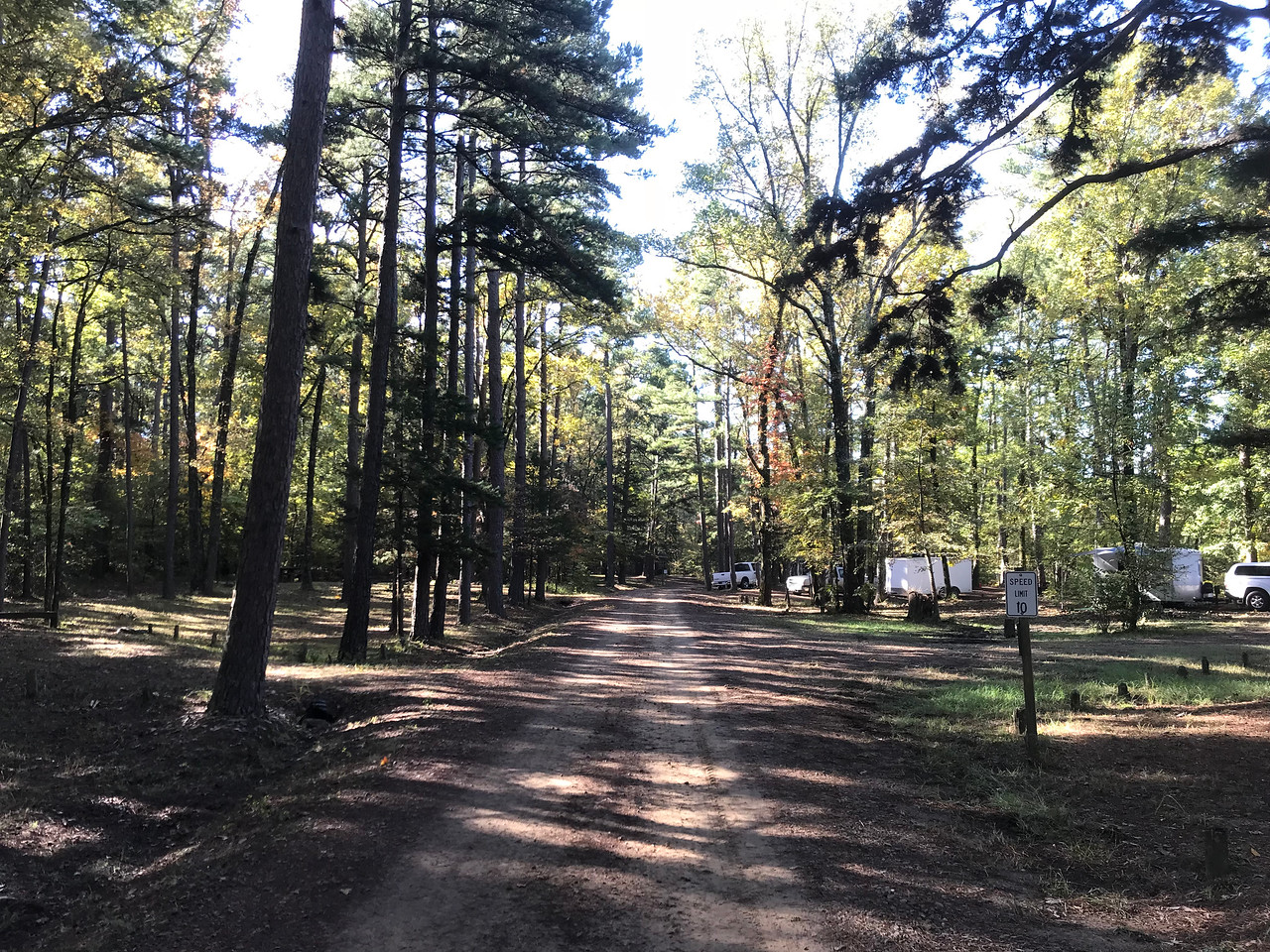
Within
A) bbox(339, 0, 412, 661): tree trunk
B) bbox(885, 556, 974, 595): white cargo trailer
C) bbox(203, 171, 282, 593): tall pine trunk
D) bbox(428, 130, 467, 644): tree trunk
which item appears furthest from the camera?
bbox(885, 556, 974, 595): white cargo trailer

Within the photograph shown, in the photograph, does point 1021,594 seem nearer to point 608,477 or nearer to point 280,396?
point 280,396

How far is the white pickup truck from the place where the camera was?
5146 centimetres

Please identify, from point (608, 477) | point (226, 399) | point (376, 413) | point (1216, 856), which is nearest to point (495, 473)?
point (376, 413)

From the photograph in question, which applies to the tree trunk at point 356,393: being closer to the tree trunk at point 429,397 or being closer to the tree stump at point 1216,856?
the tree trunk at point 429,397

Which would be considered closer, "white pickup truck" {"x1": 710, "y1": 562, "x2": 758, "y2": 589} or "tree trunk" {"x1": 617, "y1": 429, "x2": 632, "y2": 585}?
"tree trunk" {"x1": 617, "y1": 429, "x2": 632, "y2": 585}

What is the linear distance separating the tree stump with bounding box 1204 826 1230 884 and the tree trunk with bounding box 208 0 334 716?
8355 millimetres

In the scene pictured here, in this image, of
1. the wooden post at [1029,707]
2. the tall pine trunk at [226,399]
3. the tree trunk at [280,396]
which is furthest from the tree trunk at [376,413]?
the tall pine trunk at [226,399]

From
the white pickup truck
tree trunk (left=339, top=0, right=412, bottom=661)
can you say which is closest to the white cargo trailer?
the white pickup truck

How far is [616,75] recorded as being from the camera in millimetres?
14820

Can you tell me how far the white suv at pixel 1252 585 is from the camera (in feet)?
85.0

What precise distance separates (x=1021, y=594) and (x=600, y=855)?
4.61m

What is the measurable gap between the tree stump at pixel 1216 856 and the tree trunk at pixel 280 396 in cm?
836

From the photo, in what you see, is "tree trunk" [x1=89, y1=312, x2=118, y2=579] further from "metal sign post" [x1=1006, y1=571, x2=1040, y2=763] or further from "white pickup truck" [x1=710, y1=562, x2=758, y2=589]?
"white pickup truck" [x1=710, y1=562, x2=758, y2=589]

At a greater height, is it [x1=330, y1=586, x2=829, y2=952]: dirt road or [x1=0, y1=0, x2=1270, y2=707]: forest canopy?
[x1=0, y1=0, x2=1270, y2=707]: forest canopy
